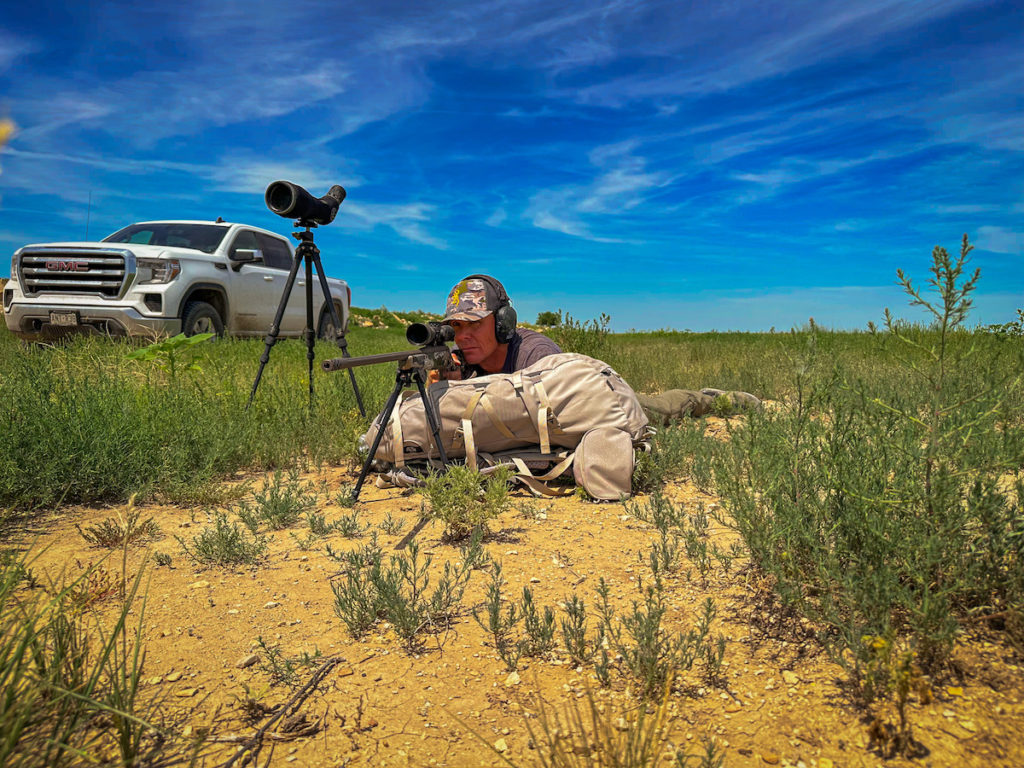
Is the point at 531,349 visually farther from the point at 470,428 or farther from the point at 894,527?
the point at 894,527

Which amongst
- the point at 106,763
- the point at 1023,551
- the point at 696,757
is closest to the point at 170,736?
the point at 106,763

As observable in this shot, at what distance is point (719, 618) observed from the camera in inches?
106

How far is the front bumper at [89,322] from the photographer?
937cm

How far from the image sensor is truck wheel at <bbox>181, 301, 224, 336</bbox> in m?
9.99

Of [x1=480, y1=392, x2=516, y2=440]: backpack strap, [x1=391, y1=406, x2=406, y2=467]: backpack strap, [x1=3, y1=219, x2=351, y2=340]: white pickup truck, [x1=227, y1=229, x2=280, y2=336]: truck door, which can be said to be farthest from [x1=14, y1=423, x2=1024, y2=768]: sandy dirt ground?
[x1=227, y1=229, x2=280, y2=336]: truck door

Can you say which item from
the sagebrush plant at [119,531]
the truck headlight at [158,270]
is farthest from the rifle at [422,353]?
the truck headlight at [158,270]

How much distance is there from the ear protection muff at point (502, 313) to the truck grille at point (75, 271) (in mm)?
6910

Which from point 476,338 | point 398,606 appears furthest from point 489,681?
point 476,338

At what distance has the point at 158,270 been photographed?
9.62m

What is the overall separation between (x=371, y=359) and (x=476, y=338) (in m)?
1.38

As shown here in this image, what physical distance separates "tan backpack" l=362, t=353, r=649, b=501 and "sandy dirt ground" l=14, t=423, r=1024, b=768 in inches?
43.7

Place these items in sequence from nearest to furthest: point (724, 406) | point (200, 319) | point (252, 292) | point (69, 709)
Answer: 1. point (69, 709)
2. point (724, 406)
3. point (200, 319)
4. point (252, 292)

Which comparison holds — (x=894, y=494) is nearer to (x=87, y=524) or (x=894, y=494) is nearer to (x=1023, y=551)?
(x=1023, y=551)

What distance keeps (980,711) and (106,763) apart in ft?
8.36
